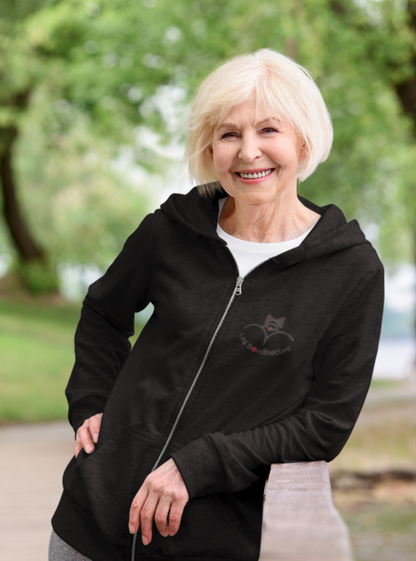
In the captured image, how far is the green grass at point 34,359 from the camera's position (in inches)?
434

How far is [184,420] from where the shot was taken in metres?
1.75

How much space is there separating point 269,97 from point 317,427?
0.80 meters

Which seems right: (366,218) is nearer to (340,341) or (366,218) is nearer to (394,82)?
(394,82)

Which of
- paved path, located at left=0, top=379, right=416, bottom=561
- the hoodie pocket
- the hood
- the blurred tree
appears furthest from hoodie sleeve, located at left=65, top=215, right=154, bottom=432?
the blurred tree

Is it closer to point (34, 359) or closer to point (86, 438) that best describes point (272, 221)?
point (86, 438)

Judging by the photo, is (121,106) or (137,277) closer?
(137,277)

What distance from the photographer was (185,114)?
6.79 feet

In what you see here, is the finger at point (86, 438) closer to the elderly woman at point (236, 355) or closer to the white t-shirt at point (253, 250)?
the elderly woman at point (236, 355)

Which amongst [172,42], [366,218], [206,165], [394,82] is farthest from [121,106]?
[206,165]

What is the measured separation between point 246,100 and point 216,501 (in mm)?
981

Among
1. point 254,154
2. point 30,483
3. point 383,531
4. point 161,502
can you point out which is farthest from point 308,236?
point 30,483

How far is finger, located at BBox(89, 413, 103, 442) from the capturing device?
6.27ft

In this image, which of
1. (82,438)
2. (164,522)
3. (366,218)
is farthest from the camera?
(366,218)

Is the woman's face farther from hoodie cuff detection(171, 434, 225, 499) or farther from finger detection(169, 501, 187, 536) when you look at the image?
finger detection(169, 501, 187, 536)
